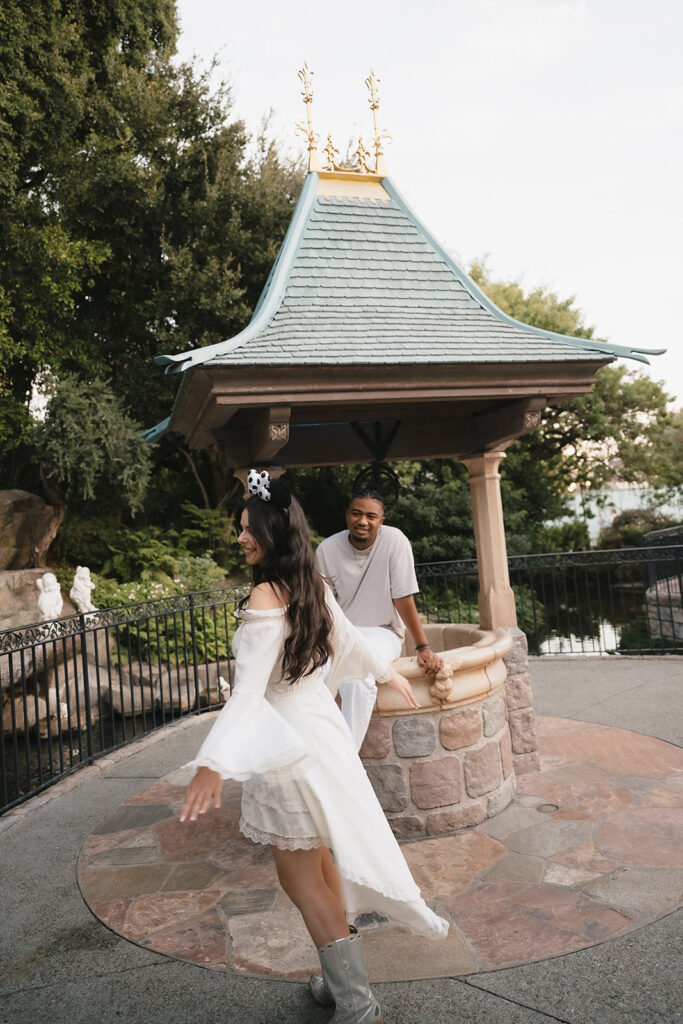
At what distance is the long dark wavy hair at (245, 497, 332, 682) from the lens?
86.7 inches

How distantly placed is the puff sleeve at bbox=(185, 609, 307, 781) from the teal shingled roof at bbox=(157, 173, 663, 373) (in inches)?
79.6

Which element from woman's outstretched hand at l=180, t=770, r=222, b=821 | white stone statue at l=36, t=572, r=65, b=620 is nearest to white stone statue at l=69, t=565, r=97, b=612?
white stone statue at l=36, t=572, r=65, b=620

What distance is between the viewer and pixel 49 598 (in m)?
10.8

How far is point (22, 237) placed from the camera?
43.2 ft

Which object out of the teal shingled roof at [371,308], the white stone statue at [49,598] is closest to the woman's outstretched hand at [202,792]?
the teal shingled roof at [371,308]

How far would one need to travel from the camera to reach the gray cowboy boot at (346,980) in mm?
2137

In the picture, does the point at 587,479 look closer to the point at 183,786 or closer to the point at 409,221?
the point at 409,221

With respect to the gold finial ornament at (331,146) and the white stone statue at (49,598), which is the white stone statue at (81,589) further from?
the gold finial ornament at (331,146)

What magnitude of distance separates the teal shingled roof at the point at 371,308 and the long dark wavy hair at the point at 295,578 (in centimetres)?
172

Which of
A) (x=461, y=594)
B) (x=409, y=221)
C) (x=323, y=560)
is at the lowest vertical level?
(x=461, y=594)

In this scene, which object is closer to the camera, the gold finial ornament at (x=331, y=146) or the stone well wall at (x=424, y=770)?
the stone well wall at (x=424, y=770)

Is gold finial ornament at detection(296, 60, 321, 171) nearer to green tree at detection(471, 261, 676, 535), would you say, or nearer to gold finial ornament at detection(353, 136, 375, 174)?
gold finial ornament at detection(353, 136, 375, 174)

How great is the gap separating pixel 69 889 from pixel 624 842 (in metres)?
2.82

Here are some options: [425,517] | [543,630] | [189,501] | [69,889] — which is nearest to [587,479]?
[543,630]
